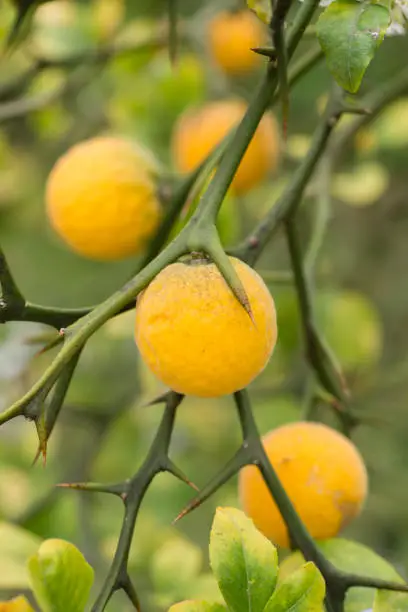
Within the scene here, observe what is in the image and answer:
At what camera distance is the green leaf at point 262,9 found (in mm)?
538

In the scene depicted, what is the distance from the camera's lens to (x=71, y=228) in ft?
2.99

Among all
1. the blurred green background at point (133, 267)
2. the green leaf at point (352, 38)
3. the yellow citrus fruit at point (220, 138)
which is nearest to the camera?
the green leaf at point (352, 38)

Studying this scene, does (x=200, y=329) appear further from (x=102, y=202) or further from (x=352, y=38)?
(x=102, y=202)

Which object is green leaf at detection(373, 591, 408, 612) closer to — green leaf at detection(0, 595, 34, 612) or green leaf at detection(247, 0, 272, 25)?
green leaf at detection(0, 595, 34, 612)

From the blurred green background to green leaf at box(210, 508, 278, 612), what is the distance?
716 mm

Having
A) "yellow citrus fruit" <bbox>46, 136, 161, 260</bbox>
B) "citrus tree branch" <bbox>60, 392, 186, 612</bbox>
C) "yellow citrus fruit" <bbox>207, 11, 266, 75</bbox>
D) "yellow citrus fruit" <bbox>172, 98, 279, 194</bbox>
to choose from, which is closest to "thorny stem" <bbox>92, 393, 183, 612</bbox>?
"citrus tree branch" <bbox>60, 392, 186, 612</bbox>

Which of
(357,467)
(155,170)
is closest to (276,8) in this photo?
(357,467)

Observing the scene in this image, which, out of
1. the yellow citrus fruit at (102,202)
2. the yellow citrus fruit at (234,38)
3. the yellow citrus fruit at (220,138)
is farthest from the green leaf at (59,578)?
the yellow citrus fruit at (234,38)

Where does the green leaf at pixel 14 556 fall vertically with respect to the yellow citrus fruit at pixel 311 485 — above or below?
below

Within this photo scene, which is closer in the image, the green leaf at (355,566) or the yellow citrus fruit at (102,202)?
the green leaf at (355,566)

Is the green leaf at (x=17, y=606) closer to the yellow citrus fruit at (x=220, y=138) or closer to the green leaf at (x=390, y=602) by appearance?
the green leaf at (x=390, y=602)

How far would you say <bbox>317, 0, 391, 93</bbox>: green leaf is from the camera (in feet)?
1.63

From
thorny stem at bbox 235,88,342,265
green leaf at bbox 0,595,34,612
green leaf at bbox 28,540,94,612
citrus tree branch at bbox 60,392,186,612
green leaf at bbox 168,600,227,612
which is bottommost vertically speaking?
green leaf at bbox 0,595,34,612

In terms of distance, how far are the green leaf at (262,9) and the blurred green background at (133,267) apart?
73cm
